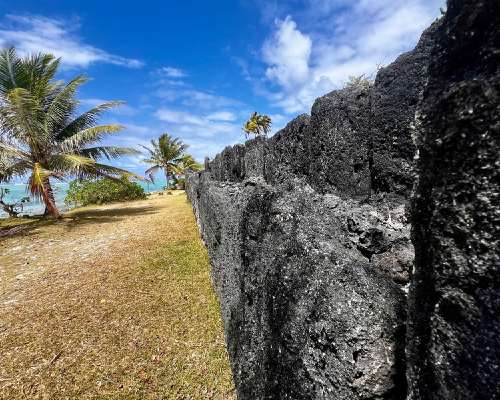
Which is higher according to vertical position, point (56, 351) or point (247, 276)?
point (247, 276)

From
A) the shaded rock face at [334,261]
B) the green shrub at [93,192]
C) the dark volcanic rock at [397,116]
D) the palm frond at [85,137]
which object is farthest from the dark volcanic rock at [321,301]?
the green shrub at [93,192]

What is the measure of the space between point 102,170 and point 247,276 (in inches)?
509

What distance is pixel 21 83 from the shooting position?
12.1 metres

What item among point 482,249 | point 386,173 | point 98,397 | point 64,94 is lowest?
point 98,397

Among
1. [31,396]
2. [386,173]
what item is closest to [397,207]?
[386,173]

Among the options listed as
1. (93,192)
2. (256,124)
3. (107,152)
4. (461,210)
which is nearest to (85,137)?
(107,152)

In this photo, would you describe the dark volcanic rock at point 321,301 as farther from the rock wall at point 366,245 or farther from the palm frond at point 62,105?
the palm frond at point 62,105

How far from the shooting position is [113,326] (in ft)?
12.6

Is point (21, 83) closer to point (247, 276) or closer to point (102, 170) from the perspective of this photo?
point (102, 170)

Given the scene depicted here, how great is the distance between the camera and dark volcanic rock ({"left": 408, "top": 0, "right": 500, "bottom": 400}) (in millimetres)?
641

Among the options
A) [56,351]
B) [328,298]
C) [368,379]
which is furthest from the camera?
[56,351]

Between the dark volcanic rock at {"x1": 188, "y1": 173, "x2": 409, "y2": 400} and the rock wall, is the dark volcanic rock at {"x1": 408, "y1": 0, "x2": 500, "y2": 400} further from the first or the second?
the dark volcanic rock at {"x1": 188, "y1": 173, "x2": 409, "y2": 400}

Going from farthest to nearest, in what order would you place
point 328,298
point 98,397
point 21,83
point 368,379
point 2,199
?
point 2,199 < point 21,83 < point 98,397 < point 328,298 < point 368,379

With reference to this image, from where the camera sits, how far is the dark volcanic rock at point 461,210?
641 millimetres
